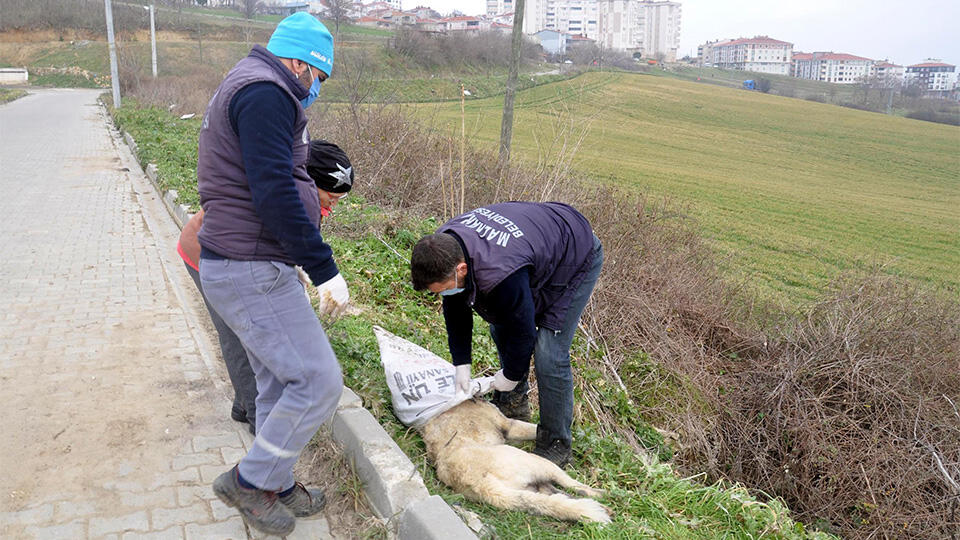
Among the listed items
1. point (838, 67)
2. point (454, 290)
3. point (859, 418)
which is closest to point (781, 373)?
point (859, 418)

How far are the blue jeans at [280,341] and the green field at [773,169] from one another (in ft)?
19.2

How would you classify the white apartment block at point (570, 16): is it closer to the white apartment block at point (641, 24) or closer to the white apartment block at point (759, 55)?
the white apartment block at point (641, 24)

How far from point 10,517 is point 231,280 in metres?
1.52

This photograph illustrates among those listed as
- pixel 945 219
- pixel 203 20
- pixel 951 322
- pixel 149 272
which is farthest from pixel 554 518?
pixel 203 20

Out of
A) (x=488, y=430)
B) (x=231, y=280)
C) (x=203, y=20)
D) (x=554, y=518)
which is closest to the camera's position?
(x=231, y=280)

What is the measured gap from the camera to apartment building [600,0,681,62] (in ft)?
464

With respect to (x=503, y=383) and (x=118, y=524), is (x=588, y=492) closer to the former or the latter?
(x=503, y=383)

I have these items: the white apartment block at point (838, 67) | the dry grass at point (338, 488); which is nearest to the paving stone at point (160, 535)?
the dry grass at point (338, 488)

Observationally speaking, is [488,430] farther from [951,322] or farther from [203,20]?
[203,20]

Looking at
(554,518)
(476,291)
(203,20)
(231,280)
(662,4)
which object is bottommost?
(554,518)

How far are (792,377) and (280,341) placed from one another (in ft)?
17.2

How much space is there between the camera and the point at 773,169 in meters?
31.0

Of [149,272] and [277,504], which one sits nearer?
[277,504]

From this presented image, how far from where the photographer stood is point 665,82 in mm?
63719
